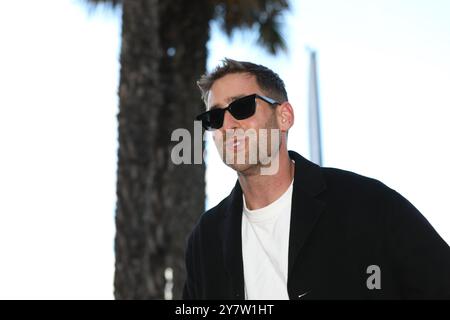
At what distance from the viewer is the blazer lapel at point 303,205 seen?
2.58m

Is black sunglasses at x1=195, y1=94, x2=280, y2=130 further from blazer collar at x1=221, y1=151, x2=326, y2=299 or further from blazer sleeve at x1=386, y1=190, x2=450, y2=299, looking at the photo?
blazer sleeve at x1=386, y1=190, x2=450, y2=299

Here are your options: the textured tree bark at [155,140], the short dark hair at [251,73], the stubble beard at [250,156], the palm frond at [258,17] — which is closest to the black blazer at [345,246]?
the stubble beard at [250,156]

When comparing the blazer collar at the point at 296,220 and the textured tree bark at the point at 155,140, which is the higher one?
the textured tree bark at the point at 155,140

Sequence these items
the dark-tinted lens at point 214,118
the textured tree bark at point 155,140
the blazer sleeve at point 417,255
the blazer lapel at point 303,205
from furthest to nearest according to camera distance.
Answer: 1. the textured tree bark at point 155,140
2. the dark-tinted lens at point 214,118
3. the blazer lapel at point 303,205
4. the blazer sleeve at point 417,255

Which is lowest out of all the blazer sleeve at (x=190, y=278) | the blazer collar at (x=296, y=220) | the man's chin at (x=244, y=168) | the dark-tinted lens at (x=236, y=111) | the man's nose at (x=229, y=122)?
the blazer sleeve at (x=190, y=278)

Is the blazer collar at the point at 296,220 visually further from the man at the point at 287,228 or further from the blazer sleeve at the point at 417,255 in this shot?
the blazer sleeve at the point at 417,255

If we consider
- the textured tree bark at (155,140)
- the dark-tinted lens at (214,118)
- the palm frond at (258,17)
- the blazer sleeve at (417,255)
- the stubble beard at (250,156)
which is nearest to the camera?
the blazer sleeve at (417,255)

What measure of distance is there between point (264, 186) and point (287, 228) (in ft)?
0.76

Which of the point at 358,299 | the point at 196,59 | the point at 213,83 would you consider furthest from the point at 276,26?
the point at 358,299

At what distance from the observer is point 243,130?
2.88 metres

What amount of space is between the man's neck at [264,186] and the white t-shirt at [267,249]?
0.03 meters

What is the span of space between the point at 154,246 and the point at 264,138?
14.6 ft

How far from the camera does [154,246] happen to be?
7090mm
